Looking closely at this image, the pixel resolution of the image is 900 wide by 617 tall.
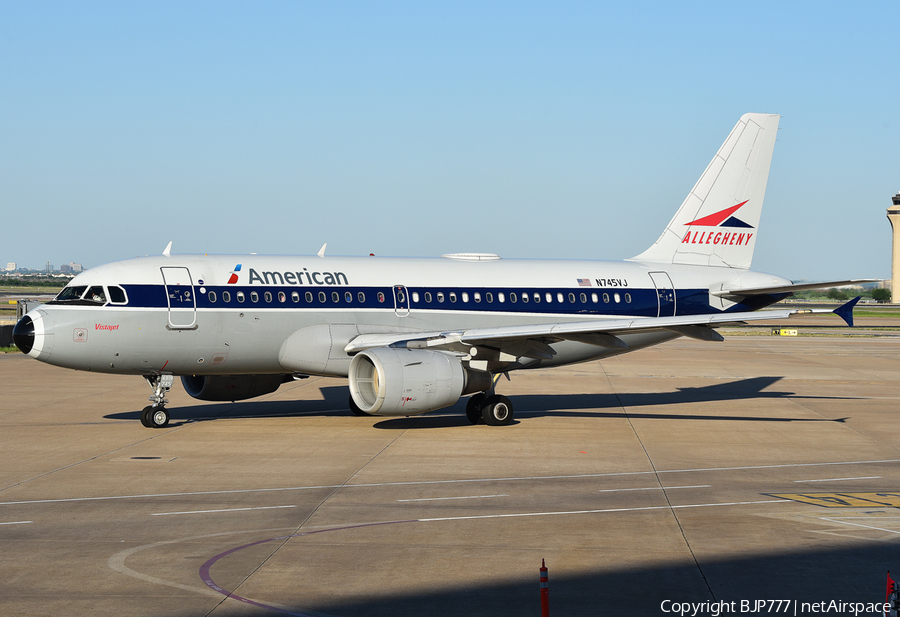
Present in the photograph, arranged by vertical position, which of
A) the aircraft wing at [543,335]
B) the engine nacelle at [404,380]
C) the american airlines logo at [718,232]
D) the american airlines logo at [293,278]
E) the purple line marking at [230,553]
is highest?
the american airlines logo at [718,232]

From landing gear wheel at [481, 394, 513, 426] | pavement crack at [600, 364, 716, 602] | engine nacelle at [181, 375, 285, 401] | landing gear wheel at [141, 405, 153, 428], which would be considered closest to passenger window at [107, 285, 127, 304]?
landing gear wheel at [141, 405, 153, 428]

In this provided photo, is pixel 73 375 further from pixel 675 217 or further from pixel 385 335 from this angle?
pixel 675 217

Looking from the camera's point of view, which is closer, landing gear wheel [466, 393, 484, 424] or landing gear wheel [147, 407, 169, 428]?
landing gear wheel [147, 407, 169, 428]

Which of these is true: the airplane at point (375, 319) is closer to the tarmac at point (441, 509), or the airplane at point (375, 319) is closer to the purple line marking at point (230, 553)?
the tarmac at point (441, 509)

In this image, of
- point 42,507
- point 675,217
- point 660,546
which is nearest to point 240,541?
point 42,507

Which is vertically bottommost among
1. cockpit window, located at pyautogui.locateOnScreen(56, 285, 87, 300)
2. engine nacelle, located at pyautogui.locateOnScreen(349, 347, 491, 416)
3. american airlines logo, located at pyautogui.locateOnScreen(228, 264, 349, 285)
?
engine nacelle, located at pyautogui.locateOnScreen(349, 347, 491, 416)

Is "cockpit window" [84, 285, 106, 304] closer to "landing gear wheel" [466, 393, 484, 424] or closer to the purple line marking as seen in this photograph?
"landing gear wheel" [466, 393, 484, 424]

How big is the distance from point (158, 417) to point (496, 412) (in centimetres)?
910

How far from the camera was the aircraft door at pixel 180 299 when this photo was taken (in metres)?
23.2

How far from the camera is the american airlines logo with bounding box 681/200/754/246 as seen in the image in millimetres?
30984

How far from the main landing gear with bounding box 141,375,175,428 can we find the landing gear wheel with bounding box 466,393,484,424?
822 centimetres

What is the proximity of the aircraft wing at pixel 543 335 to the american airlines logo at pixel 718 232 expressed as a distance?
23.0 ft

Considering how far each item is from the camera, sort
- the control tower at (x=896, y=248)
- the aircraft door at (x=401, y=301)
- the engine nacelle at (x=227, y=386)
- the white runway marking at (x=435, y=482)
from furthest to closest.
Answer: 1. the control tower at (x=896, y=248)
2. the engine nacelle at (x=227, y=386)
3. the aircraft door at (x=401, y=301)
4. the white runway marking at (x=435, y=482)

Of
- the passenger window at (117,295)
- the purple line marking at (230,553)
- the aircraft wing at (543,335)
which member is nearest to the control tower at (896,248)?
the aircraft wing at (543,335)
